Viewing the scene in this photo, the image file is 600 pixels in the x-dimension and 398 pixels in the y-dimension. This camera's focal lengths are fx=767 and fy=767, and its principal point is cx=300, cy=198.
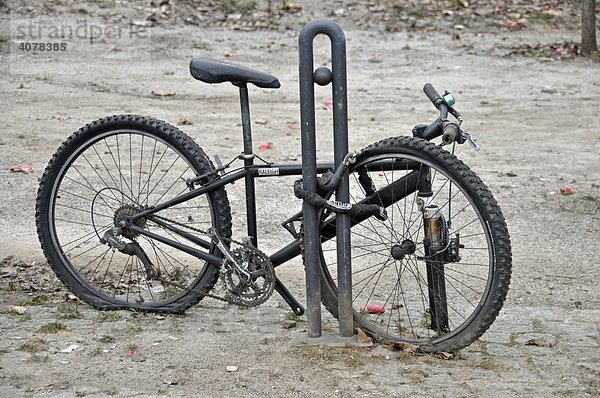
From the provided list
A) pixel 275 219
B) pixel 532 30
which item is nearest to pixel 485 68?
pixel 532 30

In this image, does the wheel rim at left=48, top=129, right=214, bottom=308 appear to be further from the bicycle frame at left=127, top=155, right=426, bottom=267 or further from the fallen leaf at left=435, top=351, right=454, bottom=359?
the fallen leaf at left=435, top=351, right=454, bottom=359

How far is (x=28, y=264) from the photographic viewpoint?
4.84m

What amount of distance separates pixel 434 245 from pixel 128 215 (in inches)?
64.2

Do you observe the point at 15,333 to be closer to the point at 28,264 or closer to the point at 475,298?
the point at 28,264

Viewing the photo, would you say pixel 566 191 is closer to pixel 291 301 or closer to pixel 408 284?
pixel 408 284

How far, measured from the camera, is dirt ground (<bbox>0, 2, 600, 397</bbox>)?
3373mm

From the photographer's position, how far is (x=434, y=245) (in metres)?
3.54

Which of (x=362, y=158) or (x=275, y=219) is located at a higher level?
(x=362, y=158)

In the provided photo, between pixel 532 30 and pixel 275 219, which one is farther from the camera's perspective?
pixel 532 30

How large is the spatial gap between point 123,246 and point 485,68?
862cm

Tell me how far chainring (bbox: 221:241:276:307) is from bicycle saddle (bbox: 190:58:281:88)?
0.81m

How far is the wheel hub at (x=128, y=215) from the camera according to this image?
4.07m

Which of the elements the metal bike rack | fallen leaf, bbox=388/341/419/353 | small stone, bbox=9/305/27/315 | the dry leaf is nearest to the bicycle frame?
the metal bike rack

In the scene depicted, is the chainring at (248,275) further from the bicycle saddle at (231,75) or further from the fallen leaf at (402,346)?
the bicycle saddle at (231,75)
